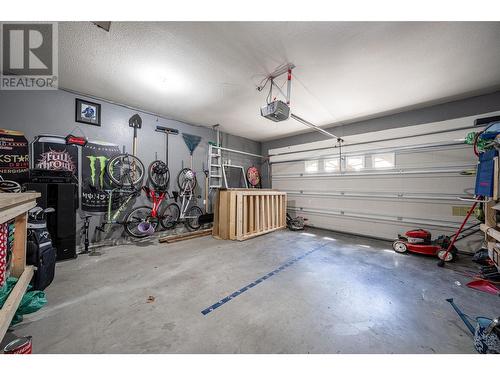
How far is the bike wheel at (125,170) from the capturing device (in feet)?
13.5

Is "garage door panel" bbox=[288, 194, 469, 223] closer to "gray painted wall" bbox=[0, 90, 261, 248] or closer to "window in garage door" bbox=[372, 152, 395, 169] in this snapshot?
"window in garage door" bbox=[372, 152, 395, 169]

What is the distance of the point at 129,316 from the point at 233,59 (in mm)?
3472

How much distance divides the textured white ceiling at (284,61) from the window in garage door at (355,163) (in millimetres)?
1420

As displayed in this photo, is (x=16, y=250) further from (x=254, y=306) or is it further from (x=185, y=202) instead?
(x=185, y=202)

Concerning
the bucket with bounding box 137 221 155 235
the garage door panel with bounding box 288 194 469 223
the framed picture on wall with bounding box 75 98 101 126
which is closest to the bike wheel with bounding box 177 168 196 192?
the bucket with bounding box 137 221 155 235

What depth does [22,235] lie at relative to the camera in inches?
73.3

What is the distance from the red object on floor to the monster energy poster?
6.48 metres

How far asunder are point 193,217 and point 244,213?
5.82ft

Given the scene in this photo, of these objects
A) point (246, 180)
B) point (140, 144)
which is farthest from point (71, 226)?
point (246, 180)

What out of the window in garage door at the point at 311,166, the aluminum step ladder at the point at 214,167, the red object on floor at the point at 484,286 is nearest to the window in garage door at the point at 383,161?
the window in garage door at the point at 311,166

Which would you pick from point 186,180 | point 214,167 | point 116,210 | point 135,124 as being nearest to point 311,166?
point 214,167

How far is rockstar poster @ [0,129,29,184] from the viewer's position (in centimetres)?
309

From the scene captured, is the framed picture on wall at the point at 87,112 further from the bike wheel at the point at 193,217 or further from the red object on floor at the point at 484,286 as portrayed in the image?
the red object on floor at the point at 484,286

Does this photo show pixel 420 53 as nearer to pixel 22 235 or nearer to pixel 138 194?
pixel 22 235
